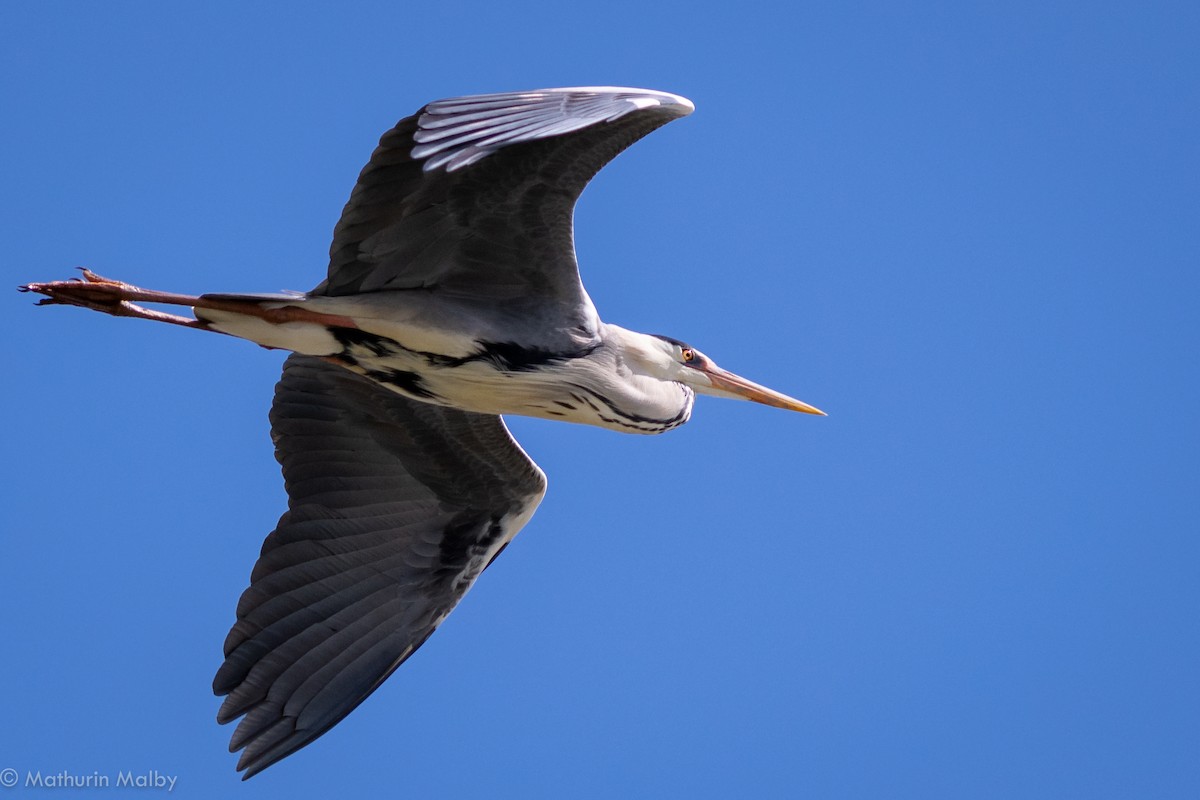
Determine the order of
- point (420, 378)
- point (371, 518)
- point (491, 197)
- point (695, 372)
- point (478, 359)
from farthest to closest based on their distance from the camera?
point (371, 518) < point (695, 372) < point (420, 378) < point (478, 359) < point (491, 197)

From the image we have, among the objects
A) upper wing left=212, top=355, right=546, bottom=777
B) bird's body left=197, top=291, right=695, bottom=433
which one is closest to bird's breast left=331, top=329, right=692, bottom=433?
bird's body left=197, top=291, right=695, bottom=433

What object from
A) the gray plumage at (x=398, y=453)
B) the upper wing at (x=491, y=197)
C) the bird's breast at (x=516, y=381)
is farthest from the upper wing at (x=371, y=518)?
the upper wing at (x=491, y=197)

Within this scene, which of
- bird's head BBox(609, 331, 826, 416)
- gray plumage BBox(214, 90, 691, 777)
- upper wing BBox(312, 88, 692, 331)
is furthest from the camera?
bird's head BBox(609, 331, 826, 416)

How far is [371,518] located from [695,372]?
6.46 ft

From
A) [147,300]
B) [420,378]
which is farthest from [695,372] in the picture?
[147,300]

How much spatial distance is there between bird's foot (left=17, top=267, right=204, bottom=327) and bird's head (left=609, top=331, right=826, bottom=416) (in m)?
2.20

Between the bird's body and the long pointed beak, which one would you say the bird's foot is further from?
the long pointed beak

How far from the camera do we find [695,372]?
8.29 m

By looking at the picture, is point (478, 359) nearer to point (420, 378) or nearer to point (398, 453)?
point (420, 378)

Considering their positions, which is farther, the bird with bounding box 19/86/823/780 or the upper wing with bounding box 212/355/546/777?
the upper wing with bounding box 212/355/546/777

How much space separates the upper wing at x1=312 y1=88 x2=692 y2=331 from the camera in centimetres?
586

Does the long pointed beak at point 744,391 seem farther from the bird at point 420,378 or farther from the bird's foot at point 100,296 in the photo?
the bird's foot at point 100,296

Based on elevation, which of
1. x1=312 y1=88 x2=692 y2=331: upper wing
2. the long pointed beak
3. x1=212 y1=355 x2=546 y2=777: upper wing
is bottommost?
x1=212 y1=355 x2=546 y2=777: upper wing

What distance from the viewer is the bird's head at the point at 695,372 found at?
7.84 m
